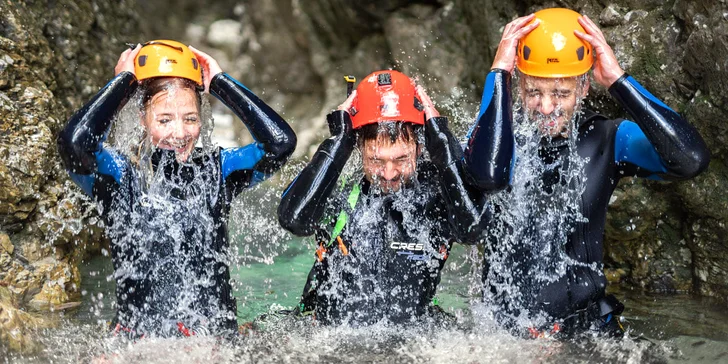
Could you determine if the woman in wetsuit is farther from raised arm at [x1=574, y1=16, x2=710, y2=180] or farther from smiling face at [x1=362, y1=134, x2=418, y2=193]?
raised arm at [x1=574, y1=16, x2=710, y2=180]

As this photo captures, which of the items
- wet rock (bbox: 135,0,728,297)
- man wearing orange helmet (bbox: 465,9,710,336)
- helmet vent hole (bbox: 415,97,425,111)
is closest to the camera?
man wearing orange helmet (bbox: 465,9,710,336)

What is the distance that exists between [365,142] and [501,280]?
96 centimetres

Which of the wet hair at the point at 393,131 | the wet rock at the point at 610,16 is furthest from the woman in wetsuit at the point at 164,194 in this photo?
the wet rock at the point at 610,16

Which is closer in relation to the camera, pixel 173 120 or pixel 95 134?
pixel 95 134

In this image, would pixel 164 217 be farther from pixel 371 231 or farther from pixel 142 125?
pixel 371 231

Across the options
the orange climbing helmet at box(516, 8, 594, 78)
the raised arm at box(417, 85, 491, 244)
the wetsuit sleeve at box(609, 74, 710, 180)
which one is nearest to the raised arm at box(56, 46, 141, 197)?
the raised arm at box(417, 85, 491, 244)

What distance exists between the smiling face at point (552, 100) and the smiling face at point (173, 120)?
5.40ft

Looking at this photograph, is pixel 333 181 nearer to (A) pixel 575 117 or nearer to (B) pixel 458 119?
(A) pixel 575 117

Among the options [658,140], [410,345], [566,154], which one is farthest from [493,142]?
[410,345]

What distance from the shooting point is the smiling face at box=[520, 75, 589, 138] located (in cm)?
395

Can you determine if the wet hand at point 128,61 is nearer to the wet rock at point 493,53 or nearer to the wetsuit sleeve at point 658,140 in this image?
the wetsuit sleeve at point 658,140

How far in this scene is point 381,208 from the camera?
4176 millimetres

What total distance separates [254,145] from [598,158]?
1.74 meters

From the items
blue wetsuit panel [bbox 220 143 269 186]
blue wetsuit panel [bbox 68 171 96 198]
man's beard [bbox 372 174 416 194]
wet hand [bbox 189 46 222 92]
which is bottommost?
man's beard [bbox 372 174 416 194]
